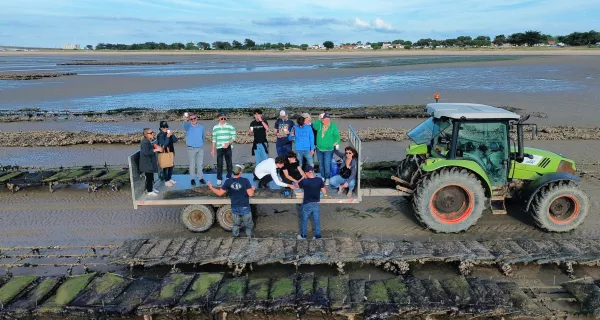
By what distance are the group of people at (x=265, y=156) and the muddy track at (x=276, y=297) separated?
162cm

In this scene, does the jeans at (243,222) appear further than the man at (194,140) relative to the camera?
No

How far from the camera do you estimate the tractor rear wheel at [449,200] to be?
750 cm

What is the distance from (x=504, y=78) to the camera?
111 feet

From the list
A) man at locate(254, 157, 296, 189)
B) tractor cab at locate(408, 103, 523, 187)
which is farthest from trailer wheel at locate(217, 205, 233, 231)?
tractor cab at locate(408, 103, 523, 187)

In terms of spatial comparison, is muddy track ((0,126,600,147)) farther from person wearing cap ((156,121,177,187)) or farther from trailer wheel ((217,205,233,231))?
trailer wheel ((217,205,233,231))

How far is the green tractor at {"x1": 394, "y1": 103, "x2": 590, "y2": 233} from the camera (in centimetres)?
748

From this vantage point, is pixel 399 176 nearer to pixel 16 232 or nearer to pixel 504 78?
pixel 16 232

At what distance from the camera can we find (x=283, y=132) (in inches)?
344

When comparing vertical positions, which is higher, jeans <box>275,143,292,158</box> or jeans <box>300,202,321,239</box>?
jeans <box>275,143,292,158</box>

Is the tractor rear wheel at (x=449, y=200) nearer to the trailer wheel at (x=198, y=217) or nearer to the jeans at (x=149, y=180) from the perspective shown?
the trailer wheel at (x=198, y=217)

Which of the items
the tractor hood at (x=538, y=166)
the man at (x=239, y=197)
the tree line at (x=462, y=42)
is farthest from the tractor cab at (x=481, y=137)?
the tree line at (x=462, y=42)

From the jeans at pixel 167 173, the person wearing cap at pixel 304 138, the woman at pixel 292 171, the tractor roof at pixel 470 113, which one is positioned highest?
the tractor roof at pixel 470 113

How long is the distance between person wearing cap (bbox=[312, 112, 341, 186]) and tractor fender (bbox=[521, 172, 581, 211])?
11.8 feet

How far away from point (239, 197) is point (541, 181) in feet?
17.7
